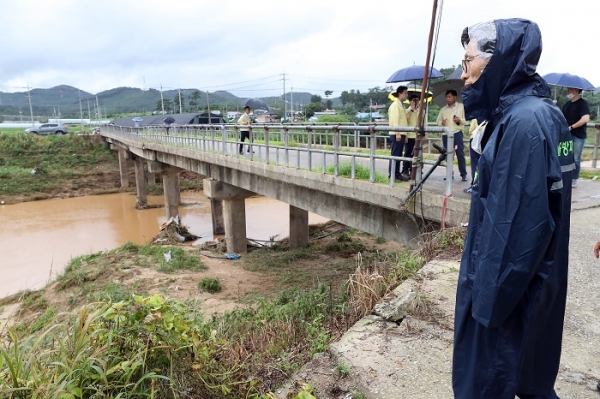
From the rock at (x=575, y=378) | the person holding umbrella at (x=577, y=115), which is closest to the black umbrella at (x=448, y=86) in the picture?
the person holding umbrella at (x=577, y=115)

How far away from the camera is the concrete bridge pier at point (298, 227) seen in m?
14.4

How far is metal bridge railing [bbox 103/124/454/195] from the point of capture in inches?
259

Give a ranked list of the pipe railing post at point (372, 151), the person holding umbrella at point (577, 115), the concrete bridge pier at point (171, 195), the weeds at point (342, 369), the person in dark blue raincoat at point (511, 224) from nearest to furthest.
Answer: the person in dark blue raincoat at point (511, 224)
the weeds at point (342, 369)
the pipe railing post at point (372, 151)
the person holding umbrella at point (577, 115)
the concrete bridge pier at point (171, 195)

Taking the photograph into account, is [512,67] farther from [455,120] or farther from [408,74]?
[408,74]

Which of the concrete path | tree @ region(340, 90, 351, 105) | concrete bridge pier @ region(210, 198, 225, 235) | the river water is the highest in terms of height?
tree @ region(340, 90, 351, 105)

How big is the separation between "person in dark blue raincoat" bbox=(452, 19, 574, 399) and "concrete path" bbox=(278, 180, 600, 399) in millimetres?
938

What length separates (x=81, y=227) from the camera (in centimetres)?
2164

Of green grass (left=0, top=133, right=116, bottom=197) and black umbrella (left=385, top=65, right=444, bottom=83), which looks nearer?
black umbrella (left=385, top=65, right=444, bottom=83)

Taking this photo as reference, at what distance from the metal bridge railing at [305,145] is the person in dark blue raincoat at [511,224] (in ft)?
12.6

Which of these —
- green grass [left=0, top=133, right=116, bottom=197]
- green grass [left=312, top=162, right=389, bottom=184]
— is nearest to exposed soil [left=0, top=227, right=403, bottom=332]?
green grass [left=312, top=162, right=389, bottom=184]

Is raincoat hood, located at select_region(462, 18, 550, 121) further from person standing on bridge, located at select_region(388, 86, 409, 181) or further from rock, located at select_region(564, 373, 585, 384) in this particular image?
person standing on bridge, located at select_region(388, 86, 409, 181)

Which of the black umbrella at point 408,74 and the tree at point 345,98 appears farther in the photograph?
the tree at point 345,98

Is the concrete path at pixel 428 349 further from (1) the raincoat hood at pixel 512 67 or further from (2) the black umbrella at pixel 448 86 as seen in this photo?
(2) the black umbrella at pixel 448 86

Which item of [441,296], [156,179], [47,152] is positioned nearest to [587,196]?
[441,296]
